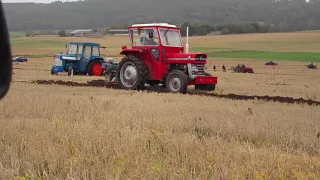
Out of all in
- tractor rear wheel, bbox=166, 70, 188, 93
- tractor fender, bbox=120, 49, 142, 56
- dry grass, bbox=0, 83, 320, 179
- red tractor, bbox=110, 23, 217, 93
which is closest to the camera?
dry grass, bbox=0, 83, 320, 179

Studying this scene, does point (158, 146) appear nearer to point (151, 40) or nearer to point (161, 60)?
point (161, 60)

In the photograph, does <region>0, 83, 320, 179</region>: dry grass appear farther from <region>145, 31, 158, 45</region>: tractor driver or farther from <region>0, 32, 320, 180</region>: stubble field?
<region>145, 31, 158, 45</region>: tractor driver

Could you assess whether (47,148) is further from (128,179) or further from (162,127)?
(162,127)

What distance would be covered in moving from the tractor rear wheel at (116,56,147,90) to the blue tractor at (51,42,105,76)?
877 cm

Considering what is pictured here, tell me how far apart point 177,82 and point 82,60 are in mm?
11052

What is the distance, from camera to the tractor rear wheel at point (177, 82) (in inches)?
619

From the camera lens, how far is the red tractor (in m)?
16.1

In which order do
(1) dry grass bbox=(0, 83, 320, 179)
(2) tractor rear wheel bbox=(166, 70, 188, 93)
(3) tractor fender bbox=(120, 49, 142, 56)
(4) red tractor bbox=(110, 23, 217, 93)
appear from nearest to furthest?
(1) dry grass bbox=(0, 83, 320, 179) → (2) tractor rear wheel bbox=(166, 70, 188, 93) → (4) red tractor bbox=(110, 23, 217, 93) → (3) tractor fender bbox=(120, 49, 142, 56)

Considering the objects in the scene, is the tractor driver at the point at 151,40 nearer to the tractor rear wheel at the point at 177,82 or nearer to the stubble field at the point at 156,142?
the tractor rear wheel at the point at 177,82

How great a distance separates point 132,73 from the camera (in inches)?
659

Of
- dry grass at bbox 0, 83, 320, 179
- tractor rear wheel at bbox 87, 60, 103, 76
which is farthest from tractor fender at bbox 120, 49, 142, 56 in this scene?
tractor rear wheel at bbox 87, 60, 103, 76

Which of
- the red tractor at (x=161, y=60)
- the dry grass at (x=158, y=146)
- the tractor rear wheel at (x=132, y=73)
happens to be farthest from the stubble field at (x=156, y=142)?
the tractor rear wheel at (x=132, y=73)

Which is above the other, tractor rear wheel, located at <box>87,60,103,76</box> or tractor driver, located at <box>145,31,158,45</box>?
tractor driver, located at <box>145,31,158,45</box>

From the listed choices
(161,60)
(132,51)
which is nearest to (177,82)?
(161,60)
